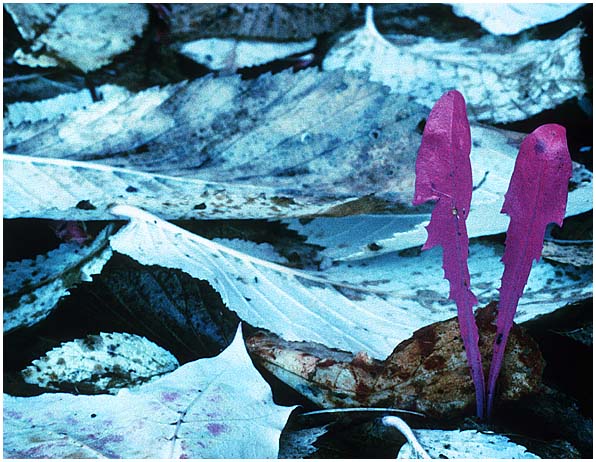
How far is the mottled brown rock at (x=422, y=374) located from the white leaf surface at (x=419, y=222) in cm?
11

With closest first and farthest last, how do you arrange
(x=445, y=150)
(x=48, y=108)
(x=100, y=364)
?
1. (x=445, y=150)
2. (x=100, y=364)
3. (x=48, y=108)

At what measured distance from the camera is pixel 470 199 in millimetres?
427

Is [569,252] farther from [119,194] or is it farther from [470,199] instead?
[119,194]

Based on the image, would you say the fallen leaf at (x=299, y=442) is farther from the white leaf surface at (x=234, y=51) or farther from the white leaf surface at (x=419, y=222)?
the white leaf surface at (x=234, y=51)

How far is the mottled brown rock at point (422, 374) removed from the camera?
473 millimetres

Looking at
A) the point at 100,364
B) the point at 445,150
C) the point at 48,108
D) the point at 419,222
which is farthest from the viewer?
the point at 48,108

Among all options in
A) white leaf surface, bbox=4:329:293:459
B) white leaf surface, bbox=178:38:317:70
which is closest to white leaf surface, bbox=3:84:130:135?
white leaf surface, bbox=178:38:317:70

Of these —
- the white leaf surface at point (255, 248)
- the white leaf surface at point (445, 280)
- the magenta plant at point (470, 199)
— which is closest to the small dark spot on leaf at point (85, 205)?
the white leaf surface at point (255, 248)

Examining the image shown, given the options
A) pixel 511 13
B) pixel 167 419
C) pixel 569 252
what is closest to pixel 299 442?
pixel 167 419

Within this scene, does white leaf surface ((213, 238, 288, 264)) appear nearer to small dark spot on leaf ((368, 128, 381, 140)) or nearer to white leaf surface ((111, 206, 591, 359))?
white leaf surface ((111, 206, 591, 359))

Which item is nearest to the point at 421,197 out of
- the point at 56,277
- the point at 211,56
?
the point at 56,277

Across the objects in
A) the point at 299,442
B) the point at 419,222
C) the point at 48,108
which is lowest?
the point at 299,442

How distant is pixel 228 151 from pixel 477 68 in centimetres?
35

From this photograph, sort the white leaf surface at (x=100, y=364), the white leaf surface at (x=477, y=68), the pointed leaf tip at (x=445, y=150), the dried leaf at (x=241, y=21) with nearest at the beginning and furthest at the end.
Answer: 1. the pointed leaf tip at (x=445, y=150)
2. the white leaf surface at (x=100, y=364)
3. the white leaf surface at (x=477, y=68)
4. the dried leaf at (x=241, y=21)
